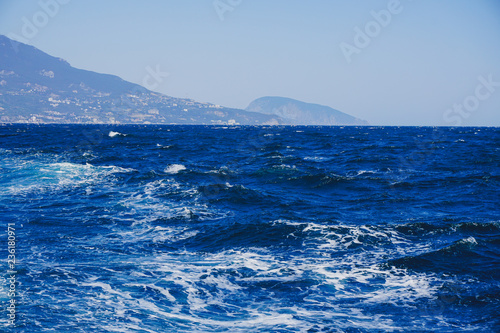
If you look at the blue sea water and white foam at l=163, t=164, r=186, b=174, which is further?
white foam at l=163, t=164, r=186, b=174

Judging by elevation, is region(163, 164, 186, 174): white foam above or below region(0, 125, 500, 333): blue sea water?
above

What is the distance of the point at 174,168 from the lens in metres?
34.7

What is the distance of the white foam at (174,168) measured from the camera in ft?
108

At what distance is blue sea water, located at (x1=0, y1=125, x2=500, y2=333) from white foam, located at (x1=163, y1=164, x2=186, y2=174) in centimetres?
545

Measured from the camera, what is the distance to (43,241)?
14.1m

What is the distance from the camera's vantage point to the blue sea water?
29.4ft

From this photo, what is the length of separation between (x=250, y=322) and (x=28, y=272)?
6.27 metres

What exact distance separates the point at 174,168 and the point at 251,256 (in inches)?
883

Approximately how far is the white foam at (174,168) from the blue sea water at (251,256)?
5.45 m

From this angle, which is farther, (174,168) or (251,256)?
(174,168)

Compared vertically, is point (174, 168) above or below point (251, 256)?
above

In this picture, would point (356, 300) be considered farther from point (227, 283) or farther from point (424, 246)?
point (424, 246)

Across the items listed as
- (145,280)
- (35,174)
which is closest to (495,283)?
(145,280)

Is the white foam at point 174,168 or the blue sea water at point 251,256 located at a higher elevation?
the white foam at point 174,168
